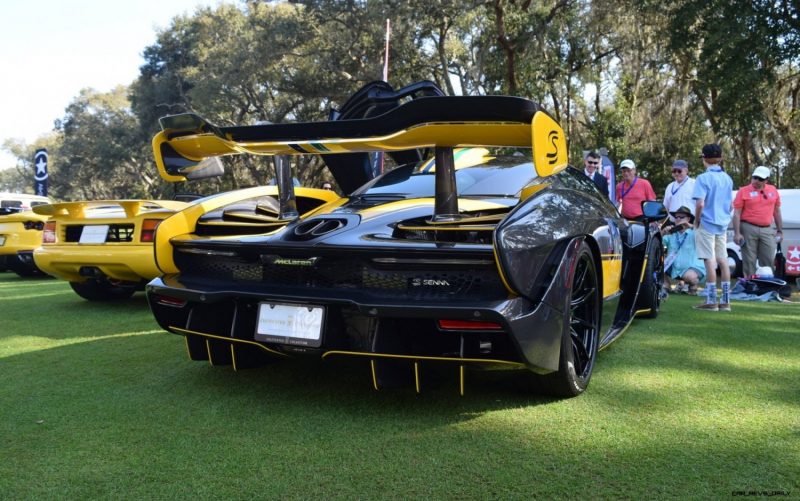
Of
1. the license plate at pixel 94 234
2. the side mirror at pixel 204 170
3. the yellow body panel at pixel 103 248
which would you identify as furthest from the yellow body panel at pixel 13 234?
the side mirror at pixel 204 170

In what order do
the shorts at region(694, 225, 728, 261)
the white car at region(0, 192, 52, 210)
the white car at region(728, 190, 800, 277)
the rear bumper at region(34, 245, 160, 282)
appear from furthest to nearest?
the white car at region(0, 192, 52, 210)
the white car at region(728, 190, 800, 277)
the shorts at region(694, 225, 728, 261)
the rear bumper at region(34, 245, 160, 282)

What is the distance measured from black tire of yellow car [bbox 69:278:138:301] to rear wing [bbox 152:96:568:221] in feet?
12.3

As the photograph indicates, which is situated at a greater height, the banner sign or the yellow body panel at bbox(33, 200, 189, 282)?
the banner sign

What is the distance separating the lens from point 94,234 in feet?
18.9

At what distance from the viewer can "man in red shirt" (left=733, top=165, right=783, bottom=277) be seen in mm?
7836

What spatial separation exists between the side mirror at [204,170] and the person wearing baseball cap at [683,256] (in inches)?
232

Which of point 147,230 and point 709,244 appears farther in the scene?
point 709,244

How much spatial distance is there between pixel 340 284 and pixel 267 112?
1165 inches

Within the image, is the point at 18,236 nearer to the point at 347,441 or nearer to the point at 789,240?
the point at 347,441

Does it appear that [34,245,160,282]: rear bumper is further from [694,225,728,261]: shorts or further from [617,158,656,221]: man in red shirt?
[617,158,656,221]: man in red shirt

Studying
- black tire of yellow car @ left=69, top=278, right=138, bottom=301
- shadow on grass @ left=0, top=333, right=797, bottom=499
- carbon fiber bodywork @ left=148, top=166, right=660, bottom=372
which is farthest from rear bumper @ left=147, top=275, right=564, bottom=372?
black tire of yellow car @ left=69, top=278, right=138, bottom=301

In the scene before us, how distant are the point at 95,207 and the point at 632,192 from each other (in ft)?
21.0

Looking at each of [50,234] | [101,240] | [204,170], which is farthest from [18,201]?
[204,170]

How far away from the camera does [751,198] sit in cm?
792
